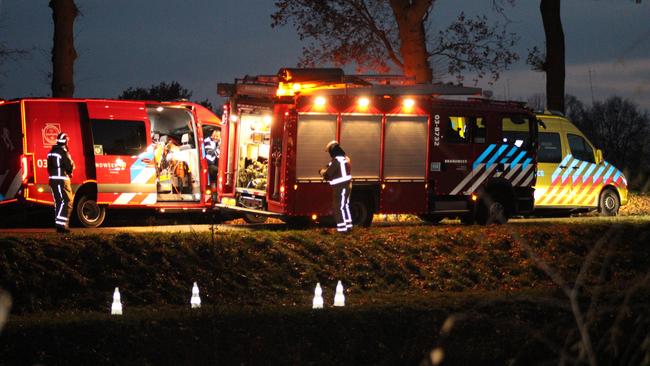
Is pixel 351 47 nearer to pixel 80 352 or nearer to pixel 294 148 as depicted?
pixel 294 148

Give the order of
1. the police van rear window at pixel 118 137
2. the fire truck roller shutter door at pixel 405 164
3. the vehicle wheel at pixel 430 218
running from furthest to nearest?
the vehicle wheel at pixel 430 218
the police van rear window at pixel 118 137
the fire truck roller shutter door at pixel 405 164

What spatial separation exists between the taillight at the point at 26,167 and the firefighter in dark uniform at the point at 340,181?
5238mm

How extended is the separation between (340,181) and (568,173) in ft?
24.4

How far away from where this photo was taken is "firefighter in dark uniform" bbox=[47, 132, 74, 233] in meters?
17.3

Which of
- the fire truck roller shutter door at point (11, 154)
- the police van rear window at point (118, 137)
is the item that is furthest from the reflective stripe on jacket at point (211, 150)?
the fire truck roller shutter door at point (11, 154)

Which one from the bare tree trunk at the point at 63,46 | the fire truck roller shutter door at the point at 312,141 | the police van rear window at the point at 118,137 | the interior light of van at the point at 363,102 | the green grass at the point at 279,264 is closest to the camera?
the green grass at the point at 279,264

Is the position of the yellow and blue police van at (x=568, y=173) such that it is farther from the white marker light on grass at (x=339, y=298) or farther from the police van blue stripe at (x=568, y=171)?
the white marker light on grass at (x=339, y=298)

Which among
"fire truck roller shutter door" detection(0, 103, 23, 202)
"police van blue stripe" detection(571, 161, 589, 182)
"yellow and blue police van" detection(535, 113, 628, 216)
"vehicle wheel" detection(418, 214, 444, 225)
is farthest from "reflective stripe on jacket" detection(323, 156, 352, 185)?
"police van blue stripe" detection(571, 161, 589, 182)

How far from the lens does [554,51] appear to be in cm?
2905

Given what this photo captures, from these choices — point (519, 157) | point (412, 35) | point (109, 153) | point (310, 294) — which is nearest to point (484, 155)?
point (519, 157)

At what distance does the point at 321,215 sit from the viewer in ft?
60.6

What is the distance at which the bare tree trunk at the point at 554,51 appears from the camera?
95.2 ft

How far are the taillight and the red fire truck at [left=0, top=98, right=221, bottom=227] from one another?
0.7 inches

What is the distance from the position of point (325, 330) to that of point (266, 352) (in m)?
0.92
